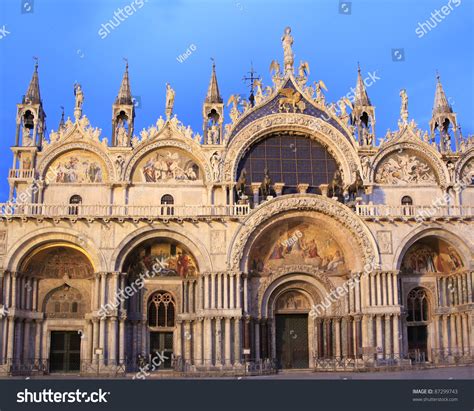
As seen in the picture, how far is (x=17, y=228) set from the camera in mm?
37406

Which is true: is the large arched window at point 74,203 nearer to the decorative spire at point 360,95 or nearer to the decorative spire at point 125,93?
the decorative spire at point 125,93

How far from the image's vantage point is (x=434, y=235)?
39312 mm

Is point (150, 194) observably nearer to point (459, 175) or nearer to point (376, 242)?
point (376, 242)

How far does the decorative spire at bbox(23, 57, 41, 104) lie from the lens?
40.9 m

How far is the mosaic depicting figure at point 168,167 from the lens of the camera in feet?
133

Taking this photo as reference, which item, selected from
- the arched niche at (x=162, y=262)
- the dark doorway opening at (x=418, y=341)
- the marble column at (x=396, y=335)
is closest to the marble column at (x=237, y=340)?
the arched niche at (x=162, y=262)

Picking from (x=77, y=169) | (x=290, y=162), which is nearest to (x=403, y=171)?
(x=290, y=162)

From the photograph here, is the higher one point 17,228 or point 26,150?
point 26,150

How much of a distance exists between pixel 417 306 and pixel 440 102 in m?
13.0

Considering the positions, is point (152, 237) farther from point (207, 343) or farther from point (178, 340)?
point (207, 343)

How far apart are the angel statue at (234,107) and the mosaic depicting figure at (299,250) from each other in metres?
7.38

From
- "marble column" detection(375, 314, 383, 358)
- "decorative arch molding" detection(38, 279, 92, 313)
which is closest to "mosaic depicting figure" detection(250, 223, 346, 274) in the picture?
"marble column" detection(375, 314, 383, 358)
